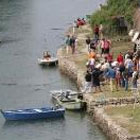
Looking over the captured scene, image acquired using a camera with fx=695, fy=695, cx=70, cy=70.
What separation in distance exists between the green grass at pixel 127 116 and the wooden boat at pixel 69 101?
10.1 feet

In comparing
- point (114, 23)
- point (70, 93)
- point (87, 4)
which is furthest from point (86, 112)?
point (87, 4)

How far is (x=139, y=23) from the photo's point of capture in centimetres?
5916

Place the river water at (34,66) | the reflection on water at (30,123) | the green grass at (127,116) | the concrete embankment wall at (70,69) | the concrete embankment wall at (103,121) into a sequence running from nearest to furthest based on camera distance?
the concrete embankment wall at (103,121)
the green grass at (127,116)
the river water at (34,66)
the reflection on water at (30,123)
the concrete embankment wall at (70,69)

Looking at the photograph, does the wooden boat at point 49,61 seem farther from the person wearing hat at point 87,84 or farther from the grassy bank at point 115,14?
the person wearing hat at point 87,84

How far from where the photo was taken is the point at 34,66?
6141cm

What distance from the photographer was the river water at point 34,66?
42.1 m

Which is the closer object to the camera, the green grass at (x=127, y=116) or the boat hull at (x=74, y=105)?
the green grass at (x=127, y=116)

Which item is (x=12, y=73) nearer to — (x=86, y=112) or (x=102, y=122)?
(x=86, y=112)

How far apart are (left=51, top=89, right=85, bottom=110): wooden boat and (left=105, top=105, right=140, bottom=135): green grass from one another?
122 inches

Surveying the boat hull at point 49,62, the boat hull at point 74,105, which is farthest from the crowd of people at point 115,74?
the boat hull at point 49,62

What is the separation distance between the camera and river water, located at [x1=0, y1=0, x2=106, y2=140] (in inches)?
1656

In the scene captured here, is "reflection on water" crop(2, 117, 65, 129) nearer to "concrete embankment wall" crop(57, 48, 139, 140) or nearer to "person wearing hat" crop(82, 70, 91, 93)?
"concrete embankment wall" crop(57, 48, 139, 140)

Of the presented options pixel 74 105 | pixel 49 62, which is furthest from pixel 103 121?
pixel 49 62

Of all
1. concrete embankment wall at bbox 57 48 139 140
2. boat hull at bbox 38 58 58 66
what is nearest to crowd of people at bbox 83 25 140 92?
concrete embankment wall at bbox 57 48 139 140
